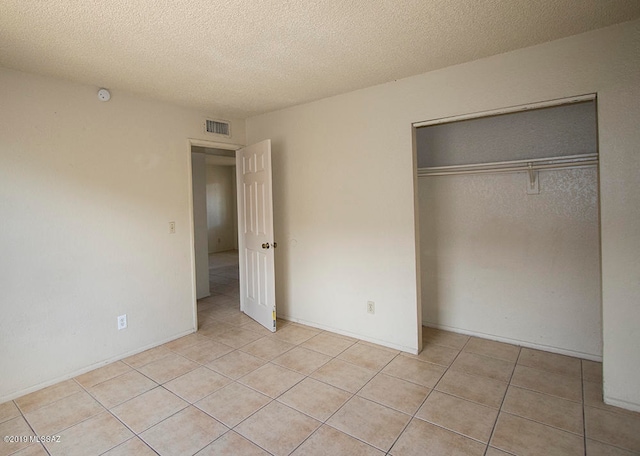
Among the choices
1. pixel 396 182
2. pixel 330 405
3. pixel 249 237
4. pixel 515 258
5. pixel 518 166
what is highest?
pixel 518 166

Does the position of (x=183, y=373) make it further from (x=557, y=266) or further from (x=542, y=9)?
(x=542, y=9)

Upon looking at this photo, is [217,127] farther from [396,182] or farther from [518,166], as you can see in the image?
[518,166]

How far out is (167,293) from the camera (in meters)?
3.32

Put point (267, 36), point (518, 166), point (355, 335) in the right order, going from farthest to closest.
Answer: point (355, 335) → point (518, 166) → point (267, 36)

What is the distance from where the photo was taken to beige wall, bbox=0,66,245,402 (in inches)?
93.8

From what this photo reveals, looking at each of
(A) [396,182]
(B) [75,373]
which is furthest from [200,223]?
(A) [396,182]

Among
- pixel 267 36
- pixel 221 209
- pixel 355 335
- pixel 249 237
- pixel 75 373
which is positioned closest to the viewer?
pixel 267 36

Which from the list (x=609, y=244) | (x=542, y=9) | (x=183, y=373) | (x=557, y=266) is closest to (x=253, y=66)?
(x=542, y=9)

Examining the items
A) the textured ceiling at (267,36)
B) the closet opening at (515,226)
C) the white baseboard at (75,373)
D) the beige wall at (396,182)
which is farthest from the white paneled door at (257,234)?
the closet opening at (515,226)

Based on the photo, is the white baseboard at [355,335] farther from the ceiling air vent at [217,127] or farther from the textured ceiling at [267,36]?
the textured ceiling at [267,36]

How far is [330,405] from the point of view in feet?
7.29

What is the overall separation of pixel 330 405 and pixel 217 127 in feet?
9.94

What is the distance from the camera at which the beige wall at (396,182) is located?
6.72ft

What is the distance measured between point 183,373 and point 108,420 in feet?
2.04
